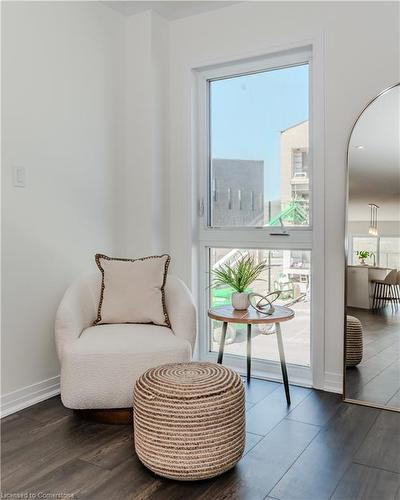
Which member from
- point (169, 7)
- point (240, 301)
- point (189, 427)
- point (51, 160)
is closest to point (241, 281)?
point (240, 301)

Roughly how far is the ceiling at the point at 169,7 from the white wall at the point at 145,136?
50 millimetres

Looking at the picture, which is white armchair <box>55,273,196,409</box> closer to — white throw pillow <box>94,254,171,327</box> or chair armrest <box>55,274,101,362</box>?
chair armrest <box>55,274,101,362</box>

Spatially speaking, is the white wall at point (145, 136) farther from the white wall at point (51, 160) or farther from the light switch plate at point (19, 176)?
the light switch plate at point (19, 176)

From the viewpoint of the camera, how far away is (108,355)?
93.4 inches

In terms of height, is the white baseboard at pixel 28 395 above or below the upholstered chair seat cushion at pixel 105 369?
below

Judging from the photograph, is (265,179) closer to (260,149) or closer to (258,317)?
(260,149)

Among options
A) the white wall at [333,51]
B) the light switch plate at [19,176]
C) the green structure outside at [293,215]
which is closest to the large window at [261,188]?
the green structure outside at [293,215]

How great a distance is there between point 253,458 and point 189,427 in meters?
0.42

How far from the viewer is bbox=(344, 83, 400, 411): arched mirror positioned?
2605 millimetres

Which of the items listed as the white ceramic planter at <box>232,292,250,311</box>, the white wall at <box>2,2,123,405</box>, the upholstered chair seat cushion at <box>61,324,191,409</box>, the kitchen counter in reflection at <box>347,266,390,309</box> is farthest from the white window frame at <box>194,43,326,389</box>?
the upholstered chair seat cushion at <box>61,324,191,409</box>

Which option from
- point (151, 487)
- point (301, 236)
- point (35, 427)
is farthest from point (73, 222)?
point (151, 487)

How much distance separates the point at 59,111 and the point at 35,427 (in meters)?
1.83

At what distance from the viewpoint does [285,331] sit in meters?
3.27

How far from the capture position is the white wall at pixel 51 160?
2.64 meters
